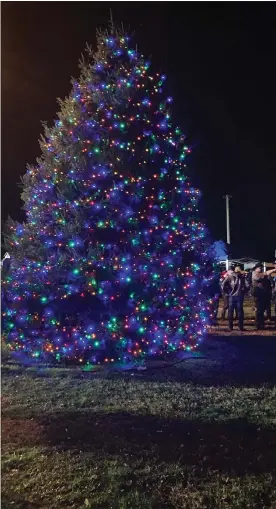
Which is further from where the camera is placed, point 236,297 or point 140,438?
point 236,297

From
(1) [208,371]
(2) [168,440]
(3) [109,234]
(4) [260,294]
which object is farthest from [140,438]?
(4) [260,294]

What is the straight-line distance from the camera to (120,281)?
31.6 feet

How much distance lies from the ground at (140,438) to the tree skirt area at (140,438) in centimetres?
1

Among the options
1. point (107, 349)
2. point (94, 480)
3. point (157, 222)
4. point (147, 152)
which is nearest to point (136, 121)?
point (147, 152)

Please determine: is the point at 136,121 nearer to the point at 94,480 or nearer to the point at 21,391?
the point at 21,391

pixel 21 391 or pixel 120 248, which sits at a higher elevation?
pixel 120 248

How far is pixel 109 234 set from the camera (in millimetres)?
9945

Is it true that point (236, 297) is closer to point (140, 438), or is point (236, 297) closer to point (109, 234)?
point (109, 234)

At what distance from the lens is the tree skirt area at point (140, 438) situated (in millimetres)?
4098

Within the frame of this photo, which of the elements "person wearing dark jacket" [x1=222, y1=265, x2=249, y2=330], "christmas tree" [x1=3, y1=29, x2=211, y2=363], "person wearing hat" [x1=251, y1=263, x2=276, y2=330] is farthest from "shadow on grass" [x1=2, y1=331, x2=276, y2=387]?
"person wearing hat" [x1=251, y1=263, x2=276, y2=330]

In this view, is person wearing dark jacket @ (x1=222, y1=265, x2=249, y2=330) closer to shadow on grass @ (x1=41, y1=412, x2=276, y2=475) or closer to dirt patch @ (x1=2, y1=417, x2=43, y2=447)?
shadow on grass @ (x1=41, y1=412, x2=276, y2=475)

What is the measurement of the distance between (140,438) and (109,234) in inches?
205

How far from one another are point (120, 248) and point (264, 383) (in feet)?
12.7

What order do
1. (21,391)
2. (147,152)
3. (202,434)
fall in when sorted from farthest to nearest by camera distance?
(147,152) → (21,391) → (202,434)
